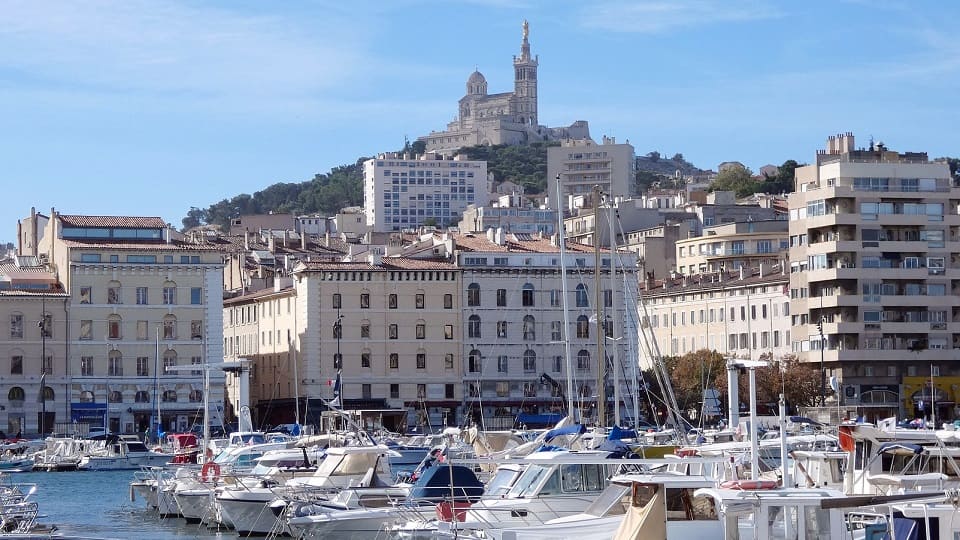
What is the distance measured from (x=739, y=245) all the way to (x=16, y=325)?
51.3m

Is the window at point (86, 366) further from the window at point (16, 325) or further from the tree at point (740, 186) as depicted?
the tree at point (740, 186)

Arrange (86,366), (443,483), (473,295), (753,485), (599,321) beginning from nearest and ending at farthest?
(753,485) → (443,483) → (599,321) → (86,366) → (473,295)

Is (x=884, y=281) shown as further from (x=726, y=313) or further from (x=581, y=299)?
(x=726, y=313)

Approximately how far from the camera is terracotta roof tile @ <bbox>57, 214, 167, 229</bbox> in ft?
352

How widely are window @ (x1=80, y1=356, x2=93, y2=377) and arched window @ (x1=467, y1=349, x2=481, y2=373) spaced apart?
20.6m

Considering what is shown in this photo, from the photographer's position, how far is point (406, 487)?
45.1 metres

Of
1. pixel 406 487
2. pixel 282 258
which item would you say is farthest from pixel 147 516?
pixel 282 258

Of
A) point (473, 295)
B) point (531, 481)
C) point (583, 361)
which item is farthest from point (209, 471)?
point (473, 295)

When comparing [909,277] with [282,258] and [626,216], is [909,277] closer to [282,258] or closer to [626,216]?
[282,258]

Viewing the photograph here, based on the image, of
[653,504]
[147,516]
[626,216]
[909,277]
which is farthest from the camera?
[626,216]

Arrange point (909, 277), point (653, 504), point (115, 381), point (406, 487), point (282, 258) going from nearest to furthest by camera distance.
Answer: point (653, 504) → point (406, 487) → point (909, 277) → point (115, 381) → point (282, 258)

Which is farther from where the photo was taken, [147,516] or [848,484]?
[147,516]

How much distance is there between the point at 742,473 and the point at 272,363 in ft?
252

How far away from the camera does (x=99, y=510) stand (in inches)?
2440
